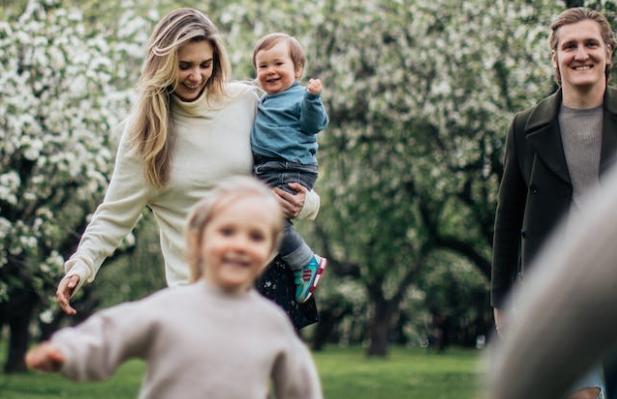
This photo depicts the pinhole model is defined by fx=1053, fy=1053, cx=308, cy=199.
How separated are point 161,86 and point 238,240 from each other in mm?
1864

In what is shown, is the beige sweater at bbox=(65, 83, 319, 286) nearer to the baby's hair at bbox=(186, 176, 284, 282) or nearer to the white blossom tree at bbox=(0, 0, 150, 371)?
the baby's hair at bbox=(186, 176, 284, 282)

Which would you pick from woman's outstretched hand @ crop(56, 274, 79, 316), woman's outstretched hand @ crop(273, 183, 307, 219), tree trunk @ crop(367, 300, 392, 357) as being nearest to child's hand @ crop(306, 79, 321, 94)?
woman's outstretched hand @ crop(273, 183, 307, 219)

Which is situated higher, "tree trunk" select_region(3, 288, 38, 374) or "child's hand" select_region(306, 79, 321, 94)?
"child's hand" select_region(306, 79, 321, 94)

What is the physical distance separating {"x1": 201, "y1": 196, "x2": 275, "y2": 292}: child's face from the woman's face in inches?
69.6

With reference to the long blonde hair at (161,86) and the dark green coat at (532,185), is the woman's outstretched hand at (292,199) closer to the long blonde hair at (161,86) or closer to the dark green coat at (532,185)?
the long blonde hair at (161,86)

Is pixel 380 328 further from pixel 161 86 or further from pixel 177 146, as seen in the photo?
pixel 161 86

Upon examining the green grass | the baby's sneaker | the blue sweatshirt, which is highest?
the blue sweatshirt

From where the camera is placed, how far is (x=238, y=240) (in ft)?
9.15

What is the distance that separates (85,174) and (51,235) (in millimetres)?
947

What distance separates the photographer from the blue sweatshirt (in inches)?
184

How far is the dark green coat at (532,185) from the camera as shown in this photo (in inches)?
183

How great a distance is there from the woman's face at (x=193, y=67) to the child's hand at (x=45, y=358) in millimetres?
2108

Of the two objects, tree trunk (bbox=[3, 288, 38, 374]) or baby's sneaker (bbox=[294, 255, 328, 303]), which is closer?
baby's sneaker (bbox=[294, 255, 328, 303])

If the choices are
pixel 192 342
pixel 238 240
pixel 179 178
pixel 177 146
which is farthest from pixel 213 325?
pixel 177 146
